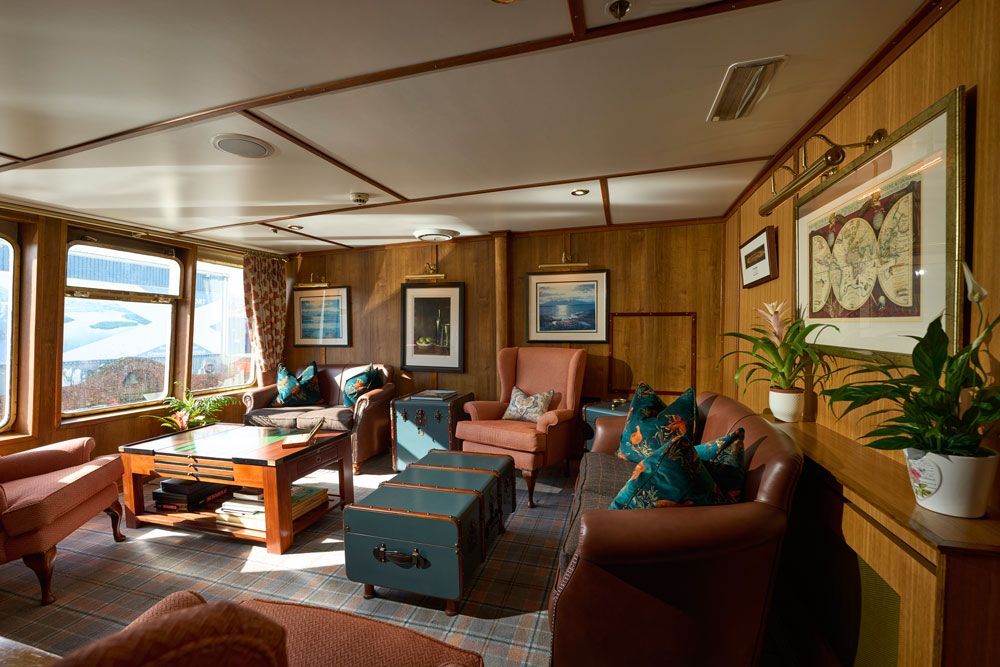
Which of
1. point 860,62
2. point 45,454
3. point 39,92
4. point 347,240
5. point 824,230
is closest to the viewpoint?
point 860,62

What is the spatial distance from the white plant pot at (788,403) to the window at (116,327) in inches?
207

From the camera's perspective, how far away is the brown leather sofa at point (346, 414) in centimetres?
422

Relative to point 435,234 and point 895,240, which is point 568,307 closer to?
point 435,234

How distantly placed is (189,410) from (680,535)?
4585 millimetres

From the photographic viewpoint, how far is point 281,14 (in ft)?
4.30

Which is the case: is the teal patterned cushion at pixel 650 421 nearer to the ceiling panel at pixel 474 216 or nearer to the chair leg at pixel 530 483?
the chair leg at pixel 530 483

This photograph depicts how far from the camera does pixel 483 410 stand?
396cm

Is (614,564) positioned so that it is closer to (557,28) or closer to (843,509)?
(843,509)

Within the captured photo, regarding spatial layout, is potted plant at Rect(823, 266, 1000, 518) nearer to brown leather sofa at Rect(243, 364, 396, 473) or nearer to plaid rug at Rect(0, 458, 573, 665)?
plaid rug at Rect(0, 458, 573, 665)

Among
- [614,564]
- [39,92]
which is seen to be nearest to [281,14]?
[39,92]

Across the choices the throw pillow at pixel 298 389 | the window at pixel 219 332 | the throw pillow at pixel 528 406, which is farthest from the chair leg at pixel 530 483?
the window at pixel 219 332

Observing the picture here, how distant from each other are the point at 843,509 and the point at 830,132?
1630 mm

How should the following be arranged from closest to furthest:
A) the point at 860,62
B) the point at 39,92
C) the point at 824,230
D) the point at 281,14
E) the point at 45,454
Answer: the point at 281,14 < the point at 860,62 < the point at 39,92 < the point at 824,230 < the point at 45,454

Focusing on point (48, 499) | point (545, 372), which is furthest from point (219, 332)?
point (545, 372)
